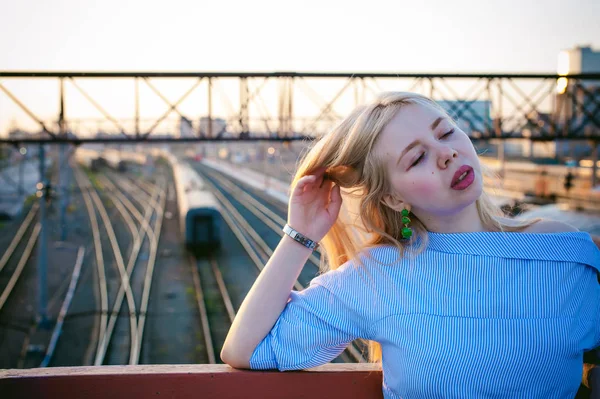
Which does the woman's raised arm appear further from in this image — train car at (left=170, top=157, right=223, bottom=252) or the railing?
train car at (left=170, top=157, right=223, bottom=252)

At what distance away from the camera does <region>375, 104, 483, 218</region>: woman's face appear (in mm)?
1703

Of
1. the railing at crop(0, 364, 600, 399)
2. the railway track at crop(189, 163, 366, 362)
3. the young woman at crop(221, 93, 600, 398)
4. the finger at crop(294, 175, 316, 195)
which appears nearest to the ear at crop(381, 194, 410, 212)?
the young woman at crop(221, 93, 600, 398)

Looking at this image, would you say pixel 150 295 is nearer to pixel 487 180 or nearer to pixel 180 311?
pixel 180 311

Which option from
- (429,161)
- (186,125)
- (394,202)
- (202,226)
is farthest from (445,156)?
(186,125)

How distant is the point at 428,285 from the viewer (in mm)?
1693

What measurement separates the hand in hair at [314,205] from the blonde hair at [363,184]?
A: 0.04 metres

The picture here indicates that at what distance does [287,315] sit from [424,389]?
446 mm

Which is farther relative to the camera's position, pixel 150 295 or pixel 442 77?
pixel 150 295

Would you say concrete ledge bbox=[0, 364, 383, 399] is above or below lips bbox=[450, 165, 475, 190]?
below

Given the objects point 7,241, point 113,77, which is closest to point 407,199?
point 113,77

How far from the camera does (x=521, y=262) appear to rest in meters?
1.69

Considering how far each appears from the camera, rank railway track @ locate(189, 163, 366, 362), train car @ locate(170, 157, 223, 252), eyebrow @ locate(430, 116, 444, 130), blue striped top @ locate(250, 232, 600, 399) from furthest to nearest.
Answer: train car @ locate(170, 157, 223, 252)
railway track @ locate(189, 163, 366, 362)
eyebrow @ locate(430, 116, 444, 130)
blue striped top @ locate(250, 232, 600, 399)

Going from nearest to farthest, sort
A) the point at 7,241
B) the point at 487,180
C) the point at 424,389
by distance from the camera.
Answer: the point at 424,389, the point at 487,180, the point at 7,241

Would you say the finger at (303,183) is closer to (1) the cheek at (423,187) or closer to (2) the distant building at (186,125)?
(1) the cheek at (423,187)
